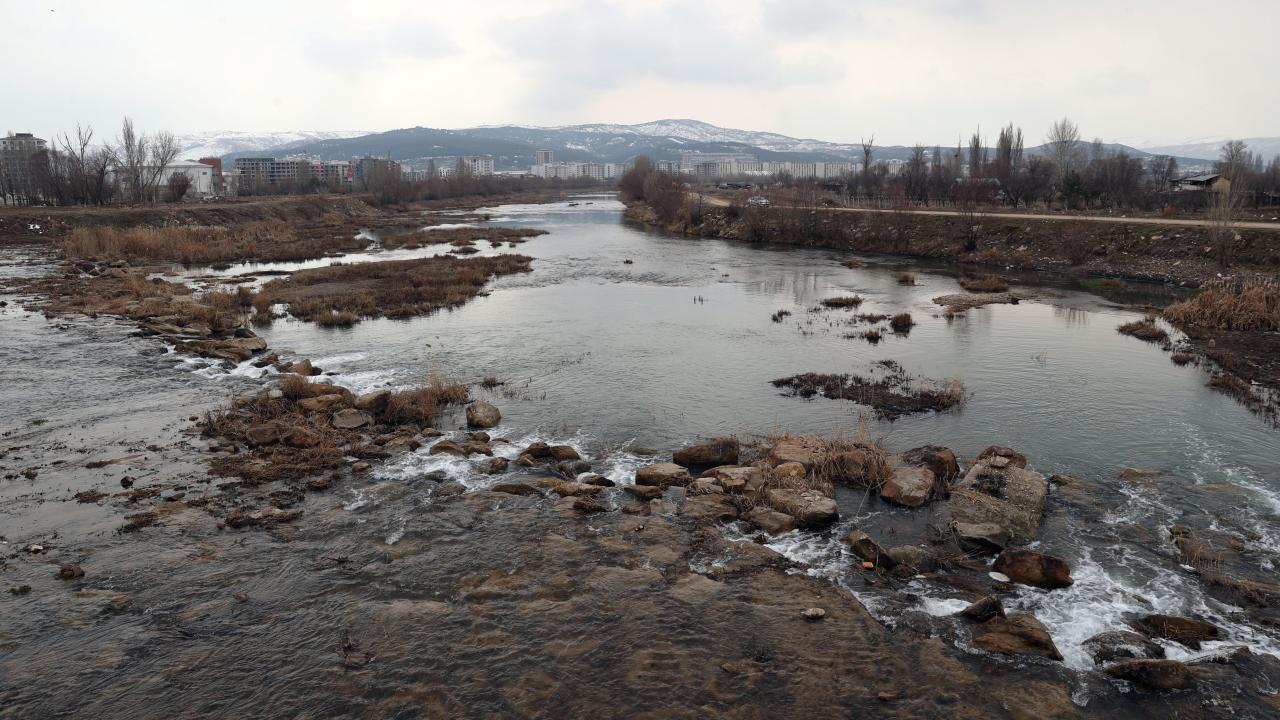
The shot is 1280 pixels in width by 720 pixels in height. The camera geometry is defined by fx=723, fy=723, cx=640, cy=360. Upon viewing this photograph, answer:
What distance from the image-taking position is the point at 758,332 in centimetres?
2327

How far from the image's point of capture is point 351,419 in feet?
47.7

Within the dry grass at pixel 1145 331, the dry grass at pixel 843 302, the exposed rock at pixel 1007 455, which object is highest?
the dry grass at pixel 843 302

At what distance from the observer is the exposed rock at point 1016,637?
A: 756 cm

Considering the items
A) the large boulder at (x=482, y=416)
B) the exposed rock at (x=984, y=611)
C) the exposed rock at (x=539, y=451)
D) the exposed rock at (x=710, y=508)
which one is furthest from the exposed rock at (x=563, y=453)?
the exposed rock at (x=984, y=611)

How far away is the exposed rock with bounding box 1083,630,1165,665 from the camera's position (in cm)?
748

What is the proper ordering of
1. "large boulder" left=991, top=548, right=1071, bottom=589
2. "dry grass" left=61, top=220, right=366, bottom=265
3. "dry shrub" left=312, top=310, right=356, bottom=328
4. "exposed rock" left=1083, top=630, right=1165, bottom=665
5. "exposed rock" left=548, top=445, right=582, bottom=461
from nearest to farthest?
"exposed rock" left=1083, top=630, right=1165, bottom=665 → "large boulder" left=991, top=548, right=1071, bottom=589 → "exposed rock" left=548, top=445, right=582, bottom=461 → "dry shrub" left=312, top=310, right=356, bottom=328 → "dry grass" left=61, top=220, right=366, bottom=265

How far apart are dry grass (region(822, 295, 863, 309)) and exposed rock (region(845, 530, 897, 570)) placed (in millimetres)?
18728

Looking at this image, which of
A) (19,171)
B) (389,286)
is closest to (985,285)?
(389,286)

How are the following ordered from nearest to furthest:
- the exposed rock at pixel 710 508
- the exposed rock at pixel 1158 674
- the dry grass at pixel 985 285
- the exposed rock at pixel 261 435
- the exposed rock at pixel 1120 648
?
the exposed rock at pixel 1158 674
the exposed rock at pixel 1120 648
the exposed rock at pixel 710 508
the exposed rock at pixel 261 435
the dry grass at pixel 985 285

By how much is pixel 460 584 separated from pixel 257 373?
1229 cm

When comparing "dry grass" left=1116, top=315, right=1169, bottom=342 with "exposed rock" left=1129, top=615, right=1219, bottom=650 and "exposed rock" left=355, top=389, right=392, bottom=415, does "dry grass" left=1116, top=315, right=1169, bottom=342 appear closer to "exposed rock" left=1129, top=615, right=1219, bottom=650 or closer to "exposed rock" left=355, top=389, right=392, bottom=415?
"exposed rock" left=1129, top=615, right=1219, bottom=650

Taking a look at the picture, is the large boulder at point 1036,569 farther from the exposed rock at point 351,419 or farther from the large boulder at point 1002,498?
the exposed rock at point 351,419

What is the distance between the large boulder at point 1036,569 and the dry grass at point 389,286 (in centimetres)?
2186

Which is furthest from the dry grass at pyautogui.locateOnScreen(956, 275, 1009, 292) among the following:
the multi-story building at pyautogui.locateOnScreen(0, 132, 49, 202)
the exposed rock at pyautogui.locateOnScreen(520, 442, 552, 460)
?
the multi-story building at pyautogui.locateOnScreen(0, 132, 49, 202)
